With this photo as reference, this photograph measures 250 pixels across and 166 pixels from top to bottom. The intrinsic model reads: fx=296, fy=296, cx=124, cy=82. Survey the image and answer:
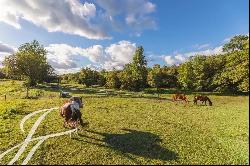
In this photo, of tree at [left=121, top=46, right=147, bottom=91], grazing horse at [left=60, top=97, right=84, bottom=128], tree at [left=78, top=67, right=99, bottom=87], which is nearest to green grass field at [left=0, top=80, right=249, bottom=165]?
grazing horse at [left=60, top=97, right=84, bottom=128]

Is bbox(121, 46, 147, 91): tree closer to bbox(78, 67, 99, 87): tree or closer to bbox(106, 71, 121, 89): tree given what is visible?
bbox(106, 71, 121, 89): tree

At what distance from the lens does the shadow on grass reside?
58.0ft

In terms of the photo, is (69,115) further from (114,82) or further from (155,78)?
(155,78)

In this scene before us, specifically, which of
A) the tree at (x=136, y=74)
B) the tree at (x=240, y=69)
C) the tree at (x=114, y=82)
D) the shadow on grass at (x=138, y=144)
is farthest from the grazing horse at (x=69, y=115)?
the tree at (x=114, y=82)

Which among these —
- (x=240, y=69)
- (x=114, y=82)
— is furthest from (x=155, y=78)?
(x=240, y=69)

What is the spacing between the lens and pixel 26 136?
22.3 meters

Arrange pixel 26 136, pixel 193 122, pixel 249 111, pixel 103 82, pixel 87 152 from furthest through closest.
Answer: pixel 103 82 < pixel 193 122 < pixel 26 136 < pixel 87 152 < pixel 249 111

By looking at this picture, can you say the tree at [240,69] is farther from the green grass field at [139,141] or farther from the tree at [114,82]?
the tree at [114,82]

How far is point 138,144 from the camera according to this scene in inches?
774

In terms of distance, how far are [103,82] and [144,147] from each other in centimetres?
9837

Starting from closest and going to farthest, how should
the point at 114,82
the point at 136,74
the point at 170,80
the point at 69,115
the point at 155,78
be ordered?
the point at 69,115 < the point at 136,74 < the point at 155,78 < the point at 114,82 < the point at 170,80

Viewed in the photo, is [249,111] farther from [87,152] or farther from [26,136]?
[26,136]

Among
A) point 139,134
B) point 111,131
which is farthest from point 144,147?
point 111,131

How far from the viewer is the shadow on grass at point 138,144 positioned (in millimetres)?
17672
